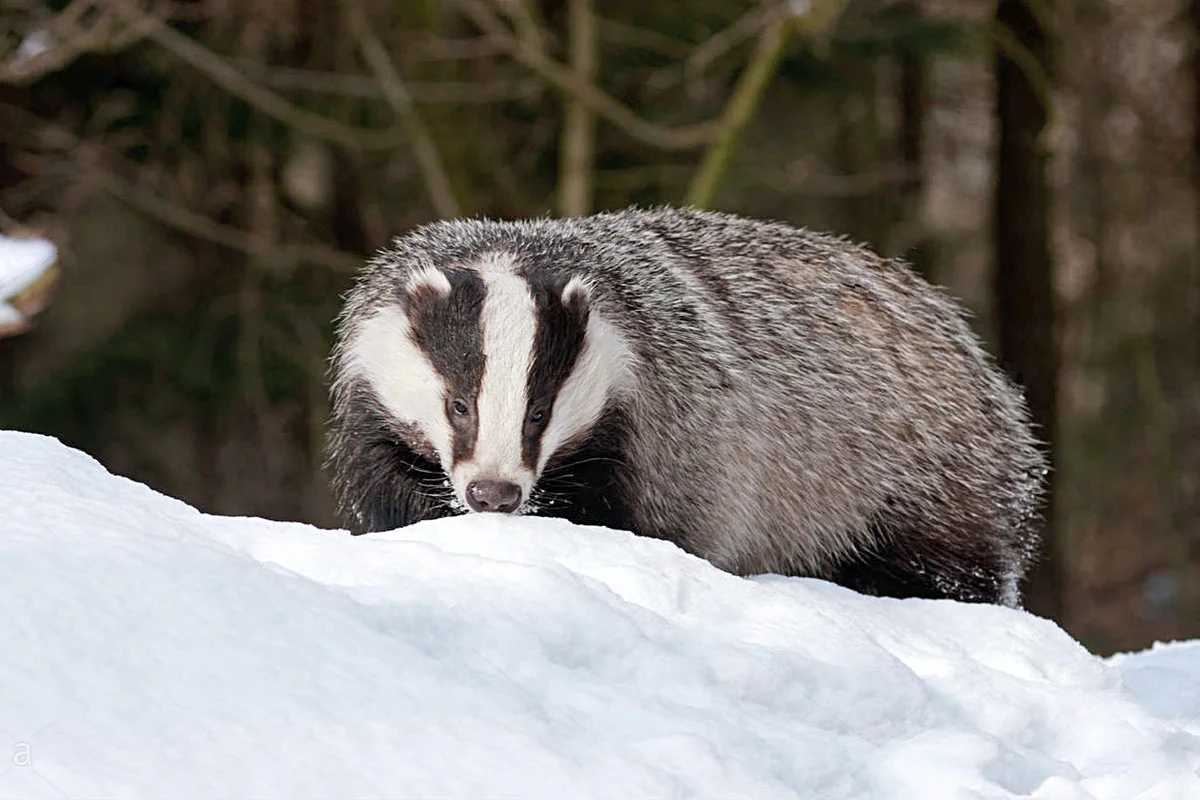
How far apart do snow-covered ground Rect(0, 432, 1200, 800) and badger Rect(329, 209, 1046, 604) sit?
1.00 meters

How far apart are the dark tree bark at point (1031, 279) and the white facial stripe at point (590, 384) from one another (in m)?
6.46

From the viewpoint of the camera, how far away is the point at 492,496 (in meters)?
4.68

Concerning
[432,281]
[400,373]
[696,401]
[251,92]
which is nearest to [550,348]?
[432,281]

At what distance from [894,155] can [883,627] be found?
41.3 ft

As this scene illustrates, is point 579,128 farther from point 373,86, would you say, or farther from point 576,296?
point 576,296

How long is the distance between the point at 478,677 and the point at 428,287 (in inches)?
84.6

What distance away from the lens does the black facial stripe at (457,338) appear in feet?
16.4

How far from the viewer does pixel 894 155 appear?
53.5 ft

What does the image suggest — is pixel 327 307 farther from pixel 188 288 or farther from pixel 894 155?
pixel 894 155

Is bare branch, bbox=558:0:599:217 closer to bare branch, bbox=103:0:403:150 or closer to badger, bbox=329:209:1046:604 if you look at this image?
bare branch, bbox=103:0:403:150

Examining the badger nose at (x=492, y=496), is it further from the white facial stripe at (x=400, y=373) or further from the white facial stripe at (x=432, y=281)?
the white facial stripe at (x=432, y=281)

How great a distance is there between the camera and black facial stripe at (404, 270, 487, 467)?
16.4 feet

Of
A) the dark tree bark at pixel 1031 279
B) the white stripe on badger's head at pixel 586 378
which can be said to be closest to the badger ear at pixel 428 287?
the white stripe on badger's head at pixel 586 378

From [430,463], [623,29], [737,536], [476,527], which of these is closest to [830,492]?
[737,536]
